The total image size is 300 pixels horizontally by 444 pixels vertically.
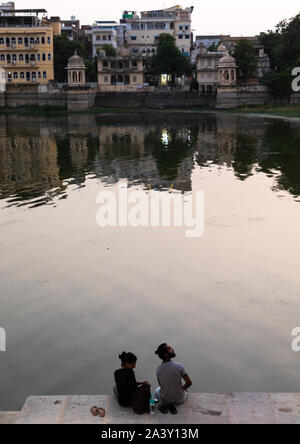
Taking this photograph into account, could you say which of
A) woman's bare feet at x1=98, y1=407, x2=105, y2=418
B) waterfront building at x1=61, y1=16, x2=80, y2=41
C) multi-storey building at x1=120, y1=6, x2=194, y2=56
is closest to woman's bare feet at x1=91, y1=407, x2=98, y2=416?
woman's bare feet at x1=98, y1=407, x2=105, y2=418

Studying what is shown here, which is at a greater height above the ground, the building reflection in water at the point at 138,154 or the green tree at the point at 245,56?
the green tree at the point at 245,56

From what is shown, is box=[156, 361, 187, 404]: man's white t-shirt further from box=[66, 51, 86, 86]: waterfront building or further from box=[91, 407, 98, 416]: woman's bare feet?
box=[66, 51, 86, 86]: waterfront building

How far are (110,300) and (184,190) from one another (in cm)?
1112

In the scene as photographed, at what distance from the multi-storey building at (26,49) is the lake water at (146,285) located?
5412 cm

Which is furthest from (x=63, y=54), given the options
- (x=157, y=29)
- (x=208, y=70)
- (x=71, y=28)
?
(x=157, y=29)

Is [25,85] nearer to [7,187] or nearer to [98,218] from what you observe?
[7,187]

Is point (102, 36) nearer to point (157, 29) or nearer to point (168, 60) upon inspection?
point (157, 29)

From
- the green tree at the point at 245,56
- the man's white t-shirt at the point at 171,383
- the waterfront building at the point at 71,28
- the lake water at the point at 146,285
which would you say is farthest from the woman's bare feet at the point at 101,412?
the waterfront building at the point at 71,28

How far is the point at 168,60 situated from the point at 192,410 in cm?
7797

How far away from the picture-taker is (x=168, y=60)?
80.8m

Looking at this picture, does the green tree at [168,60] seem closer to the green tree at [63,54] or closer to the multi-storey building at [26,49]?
the green tree at [63,54]

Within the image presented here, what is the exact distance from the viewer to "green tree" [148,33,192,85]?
264 ft

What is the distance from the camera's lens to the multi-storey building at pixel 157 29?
332 feet

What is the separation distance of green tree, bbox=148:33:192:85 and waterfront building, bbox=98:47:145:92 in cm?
275
